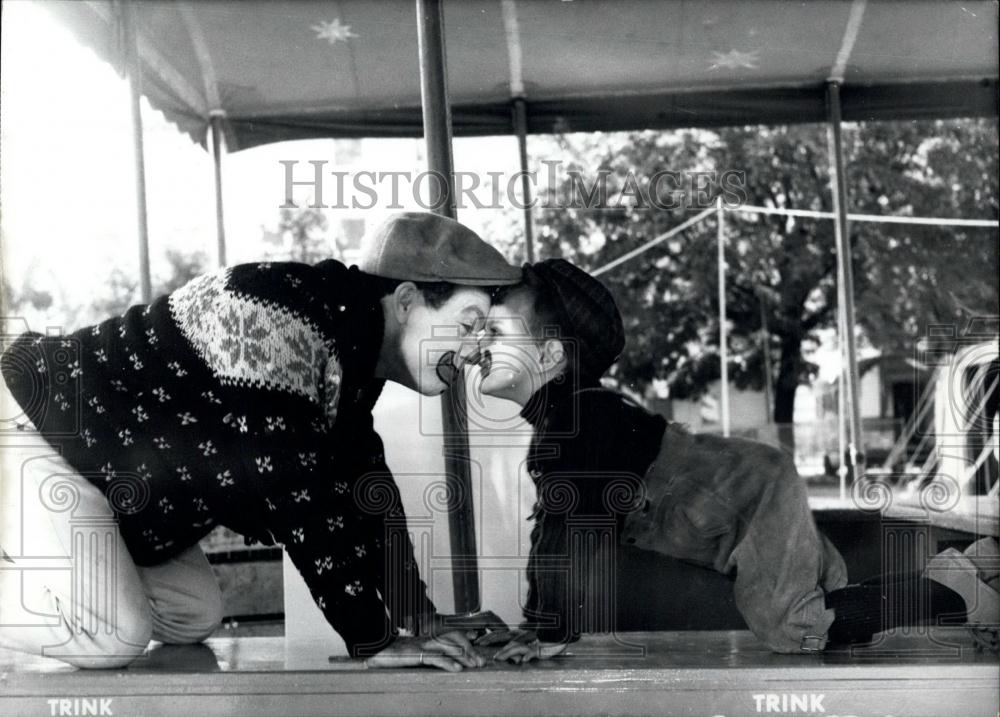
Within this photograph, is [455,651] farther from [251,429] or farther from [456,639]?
[251,429]

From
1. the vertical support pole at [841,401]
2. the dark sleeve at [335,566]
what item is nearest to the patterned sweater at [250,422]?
the dark sleeve at [335,566]

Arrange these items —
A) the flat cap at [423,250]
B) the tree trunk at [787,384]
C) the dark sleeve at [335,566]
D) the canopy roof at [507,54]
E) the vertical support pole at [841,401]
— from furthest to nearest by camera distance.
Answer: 1. the tree trunk at [787,384]
2. the vertical support pole at [841,401]
3. the canopy roof at [507,54]
4. the flat cap at [423,250]
5. the dark sleeve at [335,566]

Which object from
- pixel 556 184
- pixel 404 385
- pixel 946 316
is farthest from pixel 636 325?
pixel 946 316

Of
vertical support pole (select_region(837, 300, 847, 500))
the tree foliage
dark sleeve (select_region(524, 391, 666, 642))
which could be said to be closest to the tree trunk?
the tree foliage

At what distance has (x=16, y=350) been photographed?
2219 millimetres

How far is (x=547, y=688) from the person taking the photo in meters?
2.05

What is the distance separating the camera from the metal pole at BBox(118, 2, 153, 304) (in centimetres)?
230

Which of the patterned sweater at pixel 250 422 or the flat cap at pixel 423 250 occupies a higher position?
the flat cap at pixel 423 250

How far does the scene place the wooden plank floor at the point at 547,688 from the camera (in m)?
2.04

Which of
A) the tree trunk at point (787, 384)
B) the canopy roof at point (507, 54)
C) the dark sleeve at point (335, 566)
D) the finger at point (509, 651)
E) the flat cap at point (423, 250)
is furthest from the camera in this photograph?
the tree trunk at point (787, 384)

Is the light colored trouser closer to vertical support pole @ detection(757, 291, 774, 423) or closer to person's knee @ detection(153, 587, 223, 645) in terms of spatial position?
person's knee @ detection(153, 587, 223, 645)

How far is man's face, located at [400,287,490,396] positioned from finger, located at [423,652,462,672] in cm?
55

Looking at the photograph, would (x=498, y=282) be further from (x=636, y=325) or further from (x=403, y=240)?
(x=636, y=325)

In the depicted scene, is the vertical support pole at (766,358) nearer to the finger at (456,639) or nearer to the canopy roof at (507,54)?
the canopy roof at (507,54)
